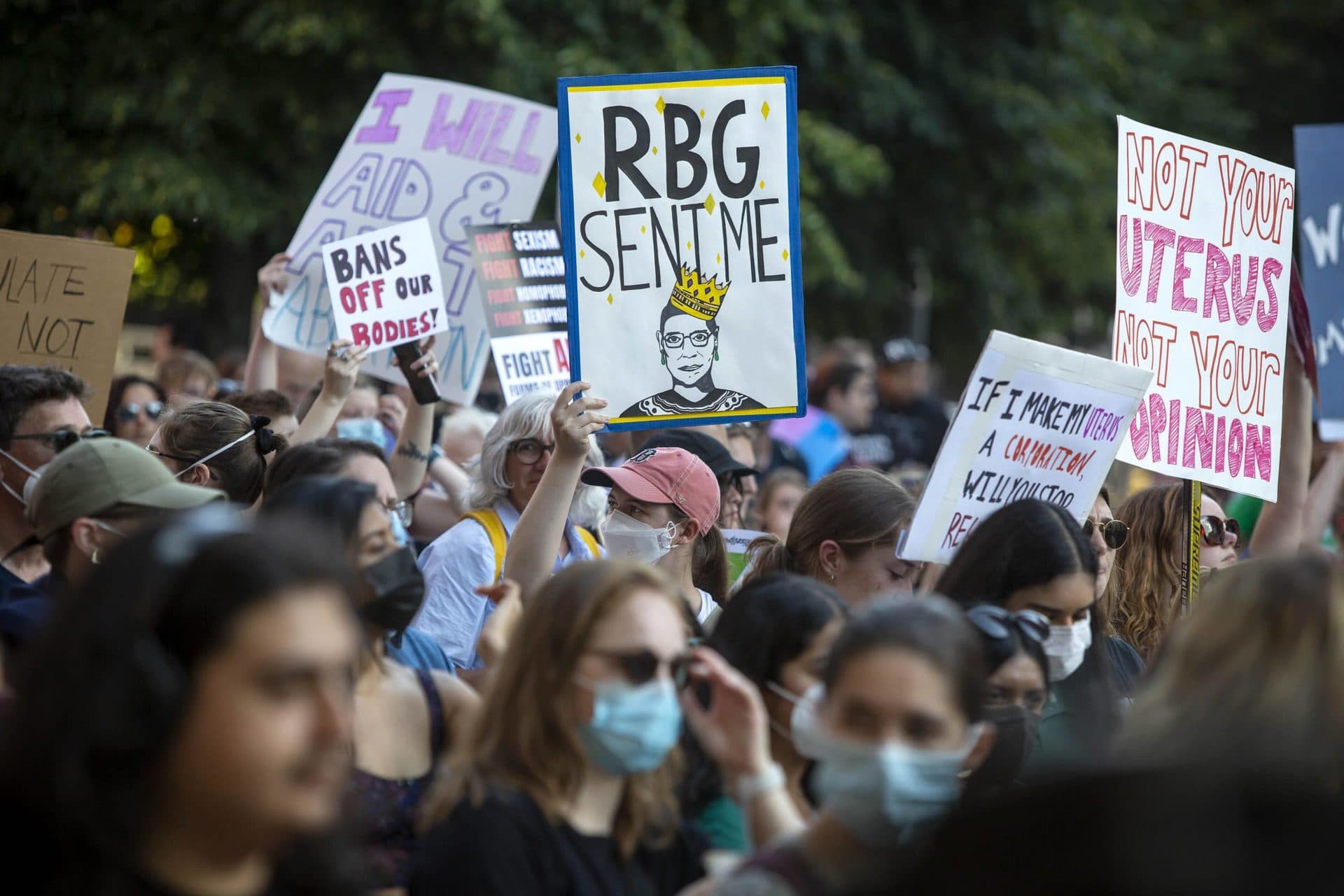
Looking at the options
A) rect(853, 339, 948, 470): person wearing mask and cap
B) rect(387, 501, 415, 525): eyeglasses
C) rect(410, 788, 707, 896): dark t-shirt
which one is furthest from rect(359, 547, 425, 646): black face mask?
rect(853, 339, 948, 470): person wearing mask and cap

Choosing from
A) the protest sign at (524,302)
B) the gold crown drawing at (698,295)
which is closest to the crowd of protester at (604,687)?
the gold crown drawing at (698,295)

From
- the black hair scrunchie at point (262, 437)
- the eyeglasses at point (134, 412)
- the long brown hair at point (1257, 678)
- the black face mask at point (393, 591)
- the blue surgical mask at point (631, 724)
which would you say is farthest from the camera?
the eyeglasses at point (134, 412)

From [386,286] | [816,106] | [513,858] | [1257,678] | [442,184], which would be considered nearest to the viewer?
[1257,678]

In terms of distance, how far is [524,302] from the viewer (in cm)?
645

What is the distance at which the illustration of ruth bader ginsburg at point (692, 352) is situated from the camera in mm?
4992

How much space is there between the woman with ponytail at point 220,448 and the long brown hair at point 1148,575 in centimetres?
281

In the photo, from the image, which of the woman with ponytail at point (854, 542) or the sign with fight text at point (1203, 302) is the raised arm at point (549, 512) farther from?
the sign with fight text at point (1203, 302)

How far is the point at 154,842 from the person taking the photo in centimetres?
203

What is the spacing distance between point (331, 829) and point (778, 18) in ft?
38.1

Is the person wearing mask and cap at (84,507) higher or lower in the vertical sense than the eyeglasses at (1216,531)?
higher

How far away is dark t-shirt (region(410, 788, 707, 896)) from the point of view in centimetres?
275

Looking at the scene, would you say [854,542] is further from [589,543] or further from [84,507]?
[84,507]

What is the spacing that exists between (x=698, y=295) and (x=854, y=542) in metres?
0.98

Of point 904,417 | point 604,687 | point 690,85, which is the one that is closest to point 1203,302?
point 690,85
